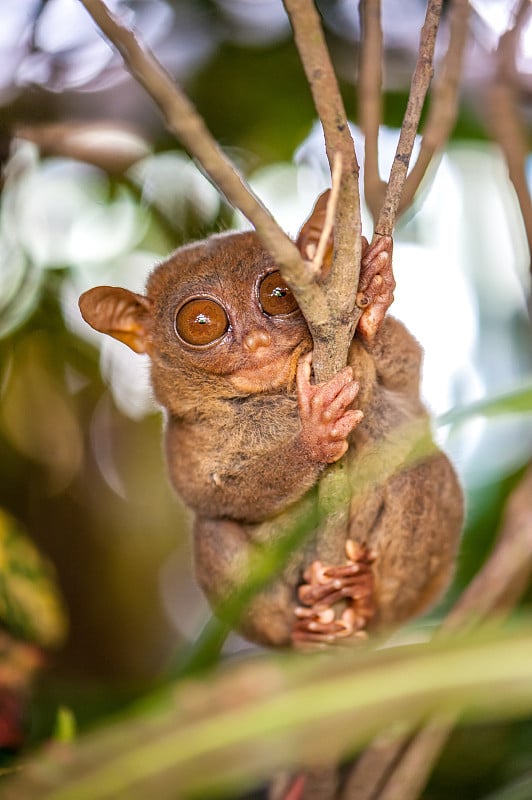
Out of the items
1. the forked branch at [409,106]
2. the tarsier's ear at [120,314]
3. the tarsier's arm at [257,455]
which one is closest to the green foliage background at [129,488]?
the tarsier's arm at [257,455]

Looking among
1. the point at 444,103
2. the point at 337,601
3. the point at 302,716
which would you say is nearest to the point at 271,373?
the point at 337,601

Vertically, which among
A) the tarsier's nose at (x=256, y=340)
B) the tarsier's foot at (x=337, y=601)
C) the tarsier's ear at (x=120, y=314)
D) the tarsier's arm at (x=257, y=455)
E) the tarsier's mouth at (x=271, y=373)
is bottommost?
the tarsier's foot at (x=337, y=601)

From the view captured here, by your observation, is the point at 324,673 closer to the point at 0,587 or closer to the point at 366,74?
the point at 366,74

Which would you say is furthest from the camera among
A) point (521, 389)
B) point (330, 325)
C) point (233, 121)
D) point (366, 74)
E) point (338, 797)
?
point (233, 121)

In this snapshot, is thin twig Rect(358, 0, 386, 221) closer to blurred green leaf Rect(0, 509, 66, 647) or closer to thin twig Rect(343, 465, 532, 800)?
thin twig Rect(343, 465, 532, 800)

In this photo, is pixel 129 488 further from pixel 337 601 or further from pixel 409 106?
pixel 409 106

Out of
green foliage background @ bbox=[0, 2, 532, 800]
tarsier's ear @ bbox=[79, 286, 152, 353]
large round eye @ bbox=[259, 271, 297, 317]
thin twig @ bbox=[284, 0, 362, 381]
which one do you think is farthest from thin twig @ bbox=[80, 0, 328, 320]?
tarsier's ear @ bbox=[79, 286, 152, 353]

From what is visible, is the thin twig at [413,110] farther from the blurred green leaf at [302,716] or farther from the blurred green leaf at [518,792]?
the blurred green leaf at [518,792]

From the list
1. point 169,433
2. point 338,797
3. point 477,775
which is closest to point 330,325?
point 169,433
